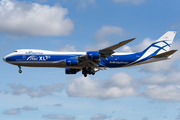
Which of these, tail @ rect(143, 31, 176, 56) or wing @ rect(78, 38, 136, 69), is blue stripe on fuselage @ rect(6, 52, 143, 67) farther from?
tail @ rect(143, 31, 176, 56)

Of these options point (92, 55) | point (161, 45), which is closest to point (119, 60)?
point (92, 55)

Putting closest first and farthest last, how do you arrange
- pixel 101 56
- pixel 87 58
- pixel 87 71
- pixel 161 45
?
1. pixel 87 58
2. pixel 101 56
3. pixel 87 71
4. pixel 161 45

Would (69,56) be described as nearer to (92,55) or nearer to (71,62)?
(71,62)

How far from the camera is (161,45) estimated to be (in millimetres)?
54906

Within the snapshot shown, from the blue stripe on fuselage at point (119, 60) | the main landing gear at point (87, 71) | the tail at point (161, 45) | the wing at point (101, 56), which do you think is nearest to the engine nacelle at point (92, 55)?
the wing at point (101, 56)

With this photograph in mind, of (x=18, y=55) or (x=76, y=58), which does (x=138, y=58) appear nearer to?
(x=76, y=58)

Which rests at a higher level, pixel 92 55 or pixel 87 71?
pixel 92 55

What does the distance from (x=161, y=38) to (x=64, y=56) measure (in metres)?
21.4

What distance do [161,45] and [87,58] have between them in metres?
18.2

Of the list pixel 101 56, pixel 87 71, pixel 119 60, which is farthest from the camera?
pixel 87 71

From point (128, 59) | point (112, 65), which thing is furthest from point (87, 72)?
point (128, 59)

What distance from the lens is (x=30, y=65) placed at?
4922 centimetres

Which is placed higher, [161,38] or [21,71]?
[161,38]

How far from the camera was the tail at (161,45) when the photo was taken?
54.1 m
